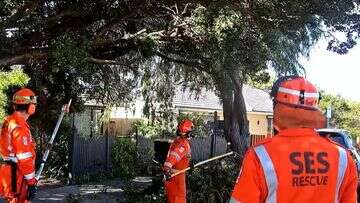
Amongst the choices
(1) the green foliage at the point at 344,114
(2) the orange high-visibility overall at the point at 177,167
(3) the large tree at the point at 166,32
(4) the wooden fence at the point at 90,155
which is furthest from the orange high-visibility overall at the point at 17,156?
(1) the green foliage at the point at 344,114

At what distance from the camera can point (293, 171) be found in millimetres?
3113

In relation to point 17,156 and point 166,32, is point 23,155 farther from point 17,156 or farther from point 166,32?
point 166,32

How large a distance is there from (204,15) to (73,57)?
2343 millimetres

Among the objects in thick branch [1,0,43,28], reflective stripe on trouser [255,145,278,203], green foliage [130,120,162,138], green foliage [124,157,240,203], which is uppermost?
thick branch [1,0,43,28]

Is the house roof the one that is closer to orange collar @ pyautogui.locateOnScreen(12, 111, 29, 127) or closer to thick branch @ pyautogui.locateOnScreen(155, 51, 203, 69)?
thick branch @ pyautogui.locateOnScreen(155, 51, 203, 69)

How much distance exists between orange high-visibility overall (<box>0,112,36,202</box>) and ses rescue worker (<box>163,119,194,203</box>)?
10.3ft

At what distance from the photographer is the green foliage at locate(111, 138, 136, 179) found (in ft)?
54.2

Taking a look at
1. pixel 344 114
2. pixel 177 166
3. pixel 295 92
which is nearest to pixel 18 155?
pixel 177 166

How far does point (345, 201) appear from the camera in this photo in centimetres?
330

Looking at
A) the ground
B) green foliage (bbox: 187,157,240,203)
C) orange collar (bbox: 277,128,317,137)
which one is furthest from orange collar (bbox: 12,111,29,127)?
orange collar (bbox: 277,128,317,137)

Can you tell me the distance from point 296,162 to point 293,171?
6 centimetres

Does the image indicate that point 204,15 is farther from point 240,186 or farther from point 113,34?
point 240,186

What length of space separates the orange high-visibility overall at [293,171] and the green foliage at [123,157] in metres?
12.5

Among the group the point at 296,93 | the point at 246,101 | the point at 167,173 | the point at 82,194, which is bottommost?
the point at 82,194
